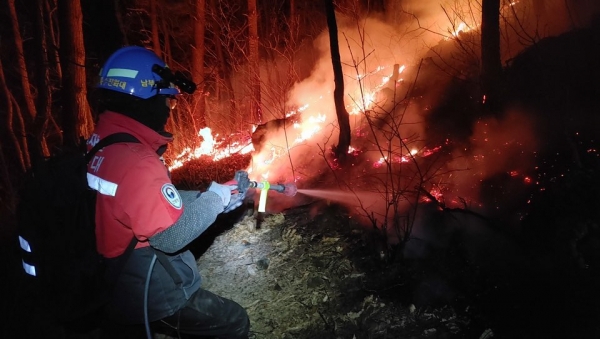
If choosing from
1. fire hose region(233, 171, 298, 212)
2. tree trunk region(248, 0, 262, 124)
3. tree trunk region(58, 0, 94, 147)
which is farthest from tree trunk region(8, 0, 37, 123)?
fire hose region(233, 171, 298, 212)

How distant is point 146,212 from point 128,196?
0.15 m

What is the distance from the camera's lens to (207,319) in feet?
9.45

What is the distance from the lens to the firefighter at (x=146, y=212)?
2.28m

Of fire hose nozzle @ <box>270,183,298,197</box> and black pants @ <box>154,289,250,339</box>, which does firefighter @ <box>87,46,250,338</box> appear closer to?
black pants @ <box>154,289,250,339</box>

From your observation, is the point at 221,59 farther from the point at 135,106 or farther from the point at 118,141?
the point at 118,141

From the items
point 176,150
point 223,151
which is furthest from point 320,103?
point 176,150

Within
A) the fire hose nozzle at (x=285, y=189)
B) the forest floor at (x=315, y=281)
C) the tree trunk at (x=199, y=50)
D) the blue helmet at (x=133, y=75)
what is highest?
the tree trunk at (x=199, y=50)

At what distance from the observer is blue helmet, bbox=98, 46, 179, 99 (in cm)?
263

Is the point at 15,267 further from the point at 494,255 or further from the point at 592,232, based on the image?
the point at 592,232

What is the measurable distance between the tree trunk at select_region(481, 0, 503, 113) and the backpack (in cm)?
658

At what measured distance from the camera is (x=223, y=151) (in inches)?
476

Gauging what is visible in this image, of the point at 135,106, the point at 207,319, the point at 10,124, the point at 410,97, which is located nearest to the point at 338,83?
the point at 410,97

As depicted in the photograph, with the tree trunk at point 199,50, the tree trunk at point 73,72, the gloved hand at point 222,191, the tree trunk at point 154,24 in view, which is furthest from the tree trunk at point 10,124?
the gloved hand at point 222,191

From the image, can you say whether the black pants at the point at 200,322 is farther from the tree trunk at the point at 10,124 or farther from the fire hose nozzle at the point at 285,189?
the tree trunk at the point at 10,124
